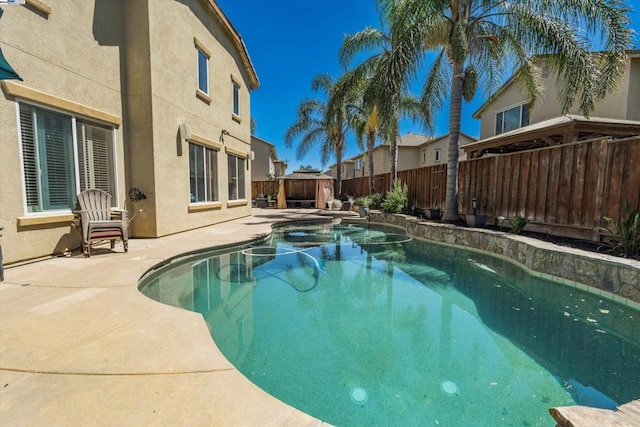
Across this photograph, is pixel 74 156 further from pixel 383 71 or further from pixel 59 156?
pixel 383 71

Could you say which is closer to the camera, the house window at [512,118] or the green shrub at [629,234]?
the green shrub at [629,234]

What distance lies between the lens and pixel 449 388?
8.95 feet

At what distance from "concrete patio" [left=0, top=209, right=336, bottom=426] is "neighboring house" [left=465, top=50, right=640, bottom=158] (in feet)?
39.2

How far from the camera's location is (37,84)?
5.17 meters

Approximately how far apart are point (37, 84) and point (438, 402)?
7.74 meters

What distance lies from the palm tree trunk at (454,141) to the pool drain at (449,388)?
773 centimetres

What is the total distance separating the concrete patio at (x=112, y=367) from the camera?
173 cm

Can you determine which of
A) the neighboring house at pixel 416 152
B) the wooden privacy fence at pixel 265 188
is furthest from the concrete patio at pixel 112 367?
the neighboring house at pixel 416 152

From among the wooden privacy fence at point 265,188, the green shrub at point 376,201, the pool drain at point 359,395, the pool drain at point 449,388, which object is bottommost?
the pool drain at point 449,388

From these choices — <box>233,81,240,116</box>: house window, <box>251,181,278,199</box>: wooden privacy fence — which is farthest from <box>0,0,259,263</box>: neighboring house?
<box>251,181,278,199</box>: wooden privacy fence

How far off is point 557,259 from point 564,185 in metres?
2.36

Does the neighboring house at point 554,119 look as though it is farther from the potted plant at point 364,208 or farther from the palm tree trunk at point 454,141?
the potted plant at point 364,208

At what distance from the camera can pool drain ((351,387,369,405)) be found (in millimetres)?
2527

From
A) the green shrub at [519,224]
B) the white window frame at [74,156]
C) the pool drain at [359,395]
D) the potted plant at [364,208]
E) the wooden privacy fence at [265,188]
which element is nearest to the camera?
the pool drain at [359,395]
